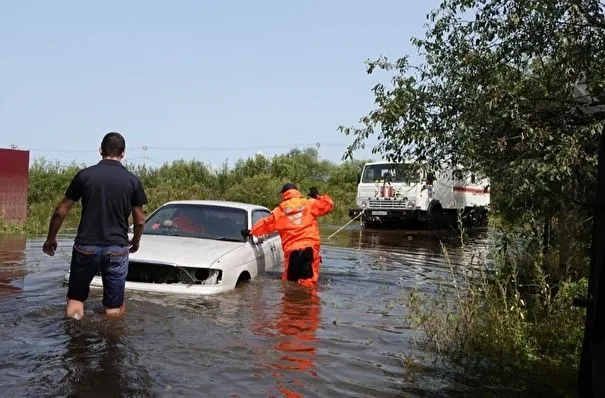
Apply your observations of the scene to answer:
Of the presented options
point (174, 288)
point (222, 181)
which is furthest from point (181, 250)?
point (222, 181)

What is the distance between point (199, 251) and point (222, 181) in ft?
99.6

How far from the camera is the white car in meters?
7.28

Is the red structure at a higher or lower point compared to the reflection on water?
higher

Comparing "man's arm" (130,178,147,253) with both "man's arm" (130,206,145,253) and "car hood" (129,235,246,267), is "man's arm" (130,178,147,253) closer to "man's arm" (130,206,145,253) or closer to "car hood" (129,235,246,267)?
"man's arm" (130,206,145,253)

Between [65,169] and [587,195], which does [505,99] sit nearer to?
[587,195]

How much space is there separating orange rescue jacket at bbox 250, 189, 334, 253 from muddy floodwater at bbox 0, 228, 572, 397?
25.0 inches

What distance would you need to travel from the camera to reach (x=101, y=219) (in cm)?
529

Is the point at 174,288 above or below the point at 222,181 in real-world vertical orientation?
below

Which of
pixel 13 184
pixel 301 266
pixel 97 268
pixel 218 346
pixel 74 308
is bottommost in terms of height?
pixel 218 346

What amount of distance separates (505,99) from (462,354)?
3.15 m

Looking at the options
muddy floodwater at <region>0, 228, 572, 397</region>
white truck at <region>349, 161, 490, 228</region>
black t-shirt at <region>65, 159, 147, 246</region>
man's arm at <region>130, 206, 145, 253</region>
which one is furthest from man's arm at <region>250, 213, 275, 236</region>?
white truck at <region>349, 161, 490, 228</region>

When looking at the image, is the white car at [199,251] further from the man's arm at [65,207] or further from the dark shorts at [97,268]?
the man's arm at [65,207]

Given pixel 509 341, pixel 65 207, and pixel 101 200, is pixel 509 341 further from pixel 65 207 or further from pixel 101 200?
pixel 65 207

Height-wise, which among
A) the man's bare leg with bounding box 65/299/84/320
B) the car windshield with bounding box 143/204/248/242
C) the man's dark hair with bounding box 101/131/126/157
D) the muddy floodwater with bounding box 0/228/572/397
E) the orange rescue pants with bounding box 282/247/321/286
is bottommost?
the muddy floodwater with bounding box 0/228/572/397
